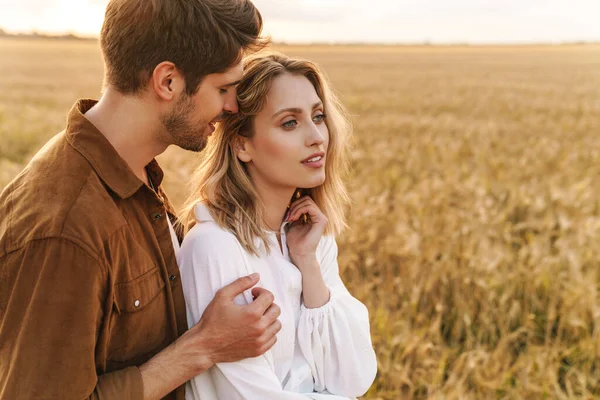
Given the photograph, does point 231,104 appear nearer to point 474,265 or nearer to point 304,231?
point 304,231

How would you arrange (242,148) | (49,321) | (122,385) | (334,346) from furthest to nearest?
(242,148) → (334,346) → (122,385) → (49,321)

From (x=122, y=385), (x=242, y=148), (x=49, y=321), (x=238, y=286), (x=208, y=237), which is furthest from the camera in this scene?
(x=242, y=148)

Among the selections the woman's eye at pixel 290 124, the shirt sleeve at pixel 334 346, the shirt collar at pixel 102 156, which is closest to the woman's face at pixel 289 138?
the woman's eye at pixel 290 124

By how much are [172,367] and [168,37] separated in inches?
42.7

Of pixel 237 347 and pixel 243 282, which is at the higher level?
pixel 243 282

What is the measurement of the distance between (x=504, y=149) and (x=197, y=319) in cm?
959

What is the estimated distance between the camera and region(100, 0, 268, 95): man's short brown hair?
2186 millimetres

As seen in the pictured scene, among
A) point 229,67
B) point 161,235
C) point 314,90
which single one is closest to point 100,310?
point 161,235

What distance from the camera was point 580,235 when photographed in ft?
17.3

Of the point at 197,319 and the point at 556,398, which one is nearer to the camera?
the point at 197,319

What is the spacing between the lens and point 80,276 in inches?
74.0

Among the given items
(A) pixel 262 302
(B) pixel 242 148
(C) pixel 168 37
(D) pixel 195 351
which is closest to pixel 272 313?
(A) pixel 262 302

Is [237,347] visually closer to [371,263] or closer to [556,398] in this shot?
[556,398]

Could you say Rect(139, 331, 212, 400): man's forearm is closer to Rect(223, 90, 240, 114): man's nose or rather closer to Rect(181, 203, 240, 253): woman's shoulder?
Rect(181, 203, 240, 253): woman's shoulder
